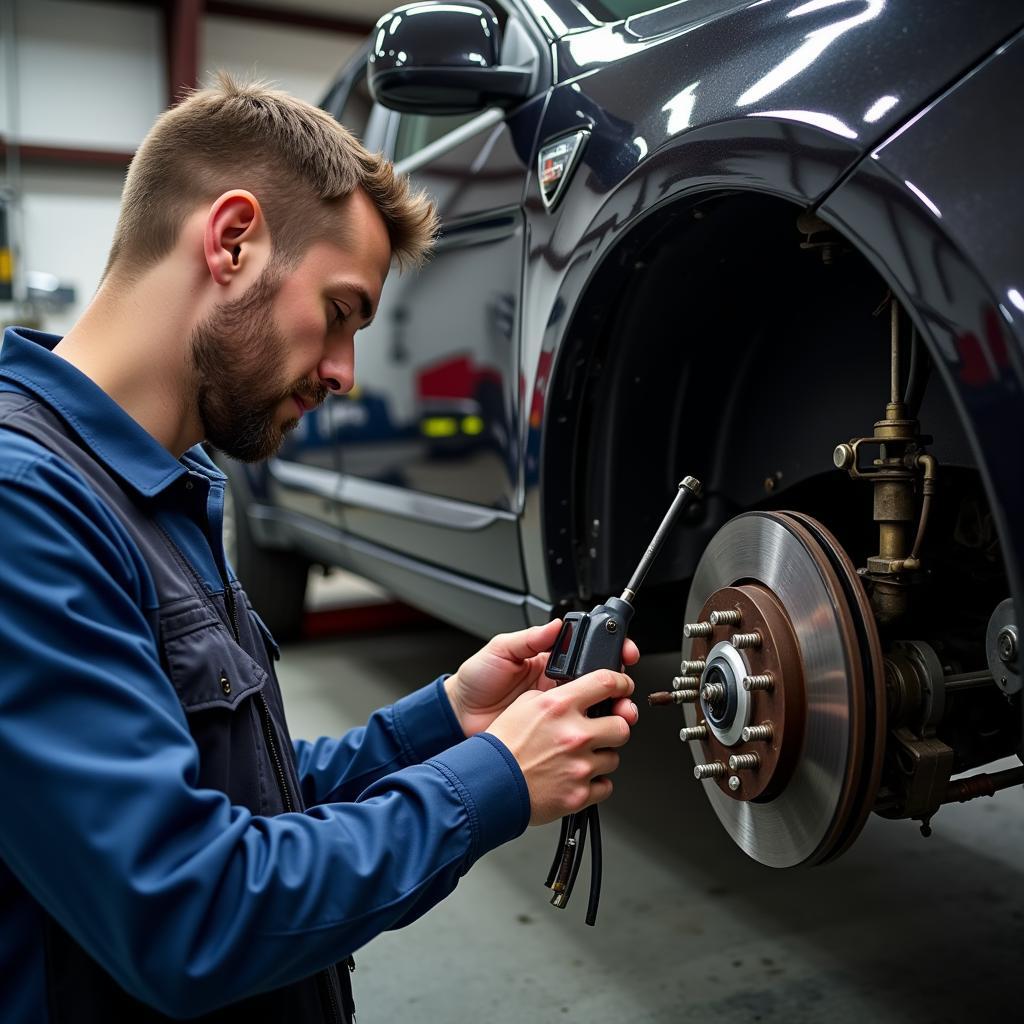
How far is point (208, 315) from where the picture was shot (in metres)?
0.75

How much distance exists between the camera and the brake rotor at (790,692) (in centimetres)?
81

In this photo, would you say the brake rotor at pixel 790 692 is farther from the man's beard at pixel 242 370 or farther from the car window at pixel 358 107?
the car window at pixel 358 107

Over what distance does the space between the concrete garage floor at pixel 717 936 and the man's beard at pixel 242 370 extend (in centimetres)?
78

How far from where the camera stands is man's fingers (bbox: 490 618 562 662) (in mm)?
933

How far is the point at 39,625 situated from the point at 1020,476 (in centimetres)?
58

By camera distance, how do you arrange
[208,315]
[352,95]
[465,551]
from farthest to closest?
[352,95], [465,551], [208,315]

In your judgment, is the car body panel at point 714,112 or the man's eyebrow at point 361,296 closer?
the car body panel at point 714,112

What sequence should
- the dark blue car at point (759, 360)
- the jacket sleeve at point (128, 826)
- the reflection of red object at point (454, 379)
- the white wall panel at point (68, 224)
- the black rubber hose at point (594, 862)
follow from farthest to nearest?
1. the white wall panel at point (68, 224)
2. the reflection of red object at point (454, 379)
3. the black rubber hose at point (594, 862)
4. the dark blue car at point (759, 360)
5. the jacket sleeve at point (128, 826)

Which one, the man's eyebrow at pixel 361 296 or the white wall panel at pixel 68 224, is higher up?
the white wall panel at pixel 68 224

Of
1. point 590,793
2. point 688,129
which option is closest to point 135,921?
point 590,793

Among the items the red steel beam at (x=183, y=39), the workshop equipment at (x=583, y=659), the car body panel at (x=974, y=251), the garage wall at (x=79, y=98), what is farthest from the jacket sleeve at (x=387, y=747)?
the red steel beam at (x=183, y=39)

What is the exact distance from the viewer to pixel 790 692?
845 millimetres

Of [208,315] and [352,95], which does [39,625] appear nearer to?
[208,315]

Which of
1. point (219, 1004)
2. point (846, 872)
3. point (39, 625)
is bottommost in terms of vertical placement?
point (846, 872)
